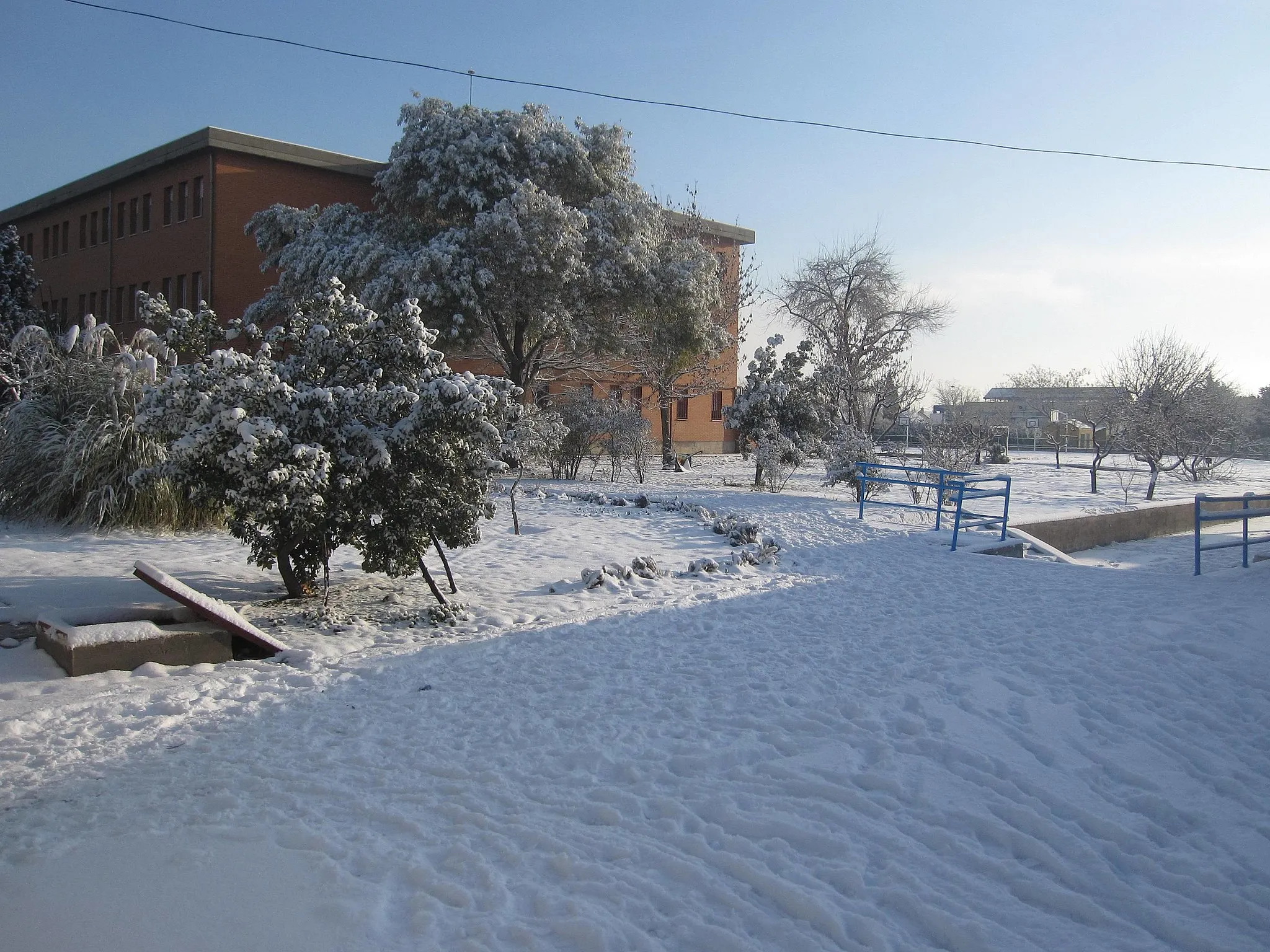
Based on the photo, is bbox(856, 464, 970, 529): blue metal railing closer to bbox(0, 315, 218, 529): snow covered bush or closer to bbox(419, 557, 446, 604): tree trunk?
bbox(419, 557, 446, 604): tree trunk

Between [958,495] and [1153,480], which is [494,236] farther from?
[1153,480]

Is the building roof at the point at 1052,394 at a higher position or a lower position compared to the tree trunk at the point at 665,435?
higher

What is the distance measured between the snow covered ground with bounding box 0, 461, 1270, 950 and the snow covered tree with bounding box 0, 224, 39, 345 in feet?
89.4

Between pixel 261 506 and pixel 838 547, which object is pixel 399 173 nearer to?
pixel 838 547

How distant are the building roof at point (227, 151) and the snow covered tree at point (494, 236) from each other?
12.2ft

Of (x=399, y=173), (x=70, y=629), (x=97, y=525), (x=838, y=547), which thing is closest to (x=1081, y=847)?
(x=70, y=629)

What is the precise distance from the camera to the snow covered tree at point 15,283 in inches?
1192

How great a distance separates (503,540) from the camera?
38.1ft

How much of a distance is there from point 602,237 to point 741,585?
1294 centimetres

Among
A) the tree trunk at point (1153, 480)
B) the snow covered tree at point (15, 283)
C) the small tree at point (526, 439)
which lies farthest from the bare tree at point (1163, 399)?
the snow covered tree at point (15, 283)

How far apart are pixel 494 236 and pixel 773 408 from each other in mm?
7334

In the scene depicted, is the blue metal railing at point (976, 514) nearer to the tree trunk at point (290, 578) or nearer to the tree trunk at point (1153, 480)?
the tree trunk at point (290, 578)

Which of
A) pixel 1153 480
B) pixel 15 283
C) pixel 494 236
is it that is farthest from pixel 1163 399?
pixel 15 283

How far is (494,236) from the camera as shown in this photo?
19.4 meters
